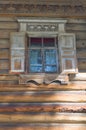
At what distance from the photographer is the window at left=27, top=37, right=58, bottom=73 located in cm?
803

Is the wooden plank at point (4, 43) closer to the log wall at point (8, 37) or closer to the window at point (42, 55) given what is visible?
the log wall at point (8, 37)

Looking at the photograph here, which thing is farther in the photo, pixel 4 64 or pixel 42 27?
pixel 42 27

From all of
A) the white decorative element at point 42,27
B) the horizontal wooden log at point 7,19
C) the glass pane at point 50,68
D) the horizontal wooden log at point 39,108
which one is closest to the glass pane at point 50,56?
the glass pane at point 50,68

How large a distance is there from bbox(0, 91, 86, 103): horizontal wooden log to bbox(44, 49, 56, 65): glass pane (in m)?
2.16

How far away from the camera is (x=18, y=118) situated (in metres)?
5.66

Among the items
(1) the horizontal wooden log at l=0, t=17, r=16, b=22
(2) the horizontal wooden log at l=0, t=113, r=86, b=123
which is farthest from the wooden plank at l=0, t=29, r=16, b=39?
(2) the horizontal wooden log at l=0, t=113, r=86, b=123

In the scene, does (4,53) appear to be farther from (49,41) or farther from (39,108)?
(39,108)

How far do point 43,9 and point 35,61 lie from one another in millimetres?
1453

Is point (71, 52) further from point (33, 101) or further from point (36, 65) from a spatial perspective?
point (33, 101)

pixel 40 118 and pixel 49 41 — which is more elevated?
pixel 49 41

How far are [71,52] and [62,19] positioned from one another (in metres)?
1.01

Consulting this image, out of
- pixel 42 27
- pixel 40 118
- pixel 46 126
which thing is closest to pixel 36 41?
pixel 42 27

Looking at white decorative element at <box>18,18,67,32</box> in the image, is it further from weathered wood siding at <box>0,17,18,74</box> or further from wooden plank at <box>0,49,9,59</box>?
wooden plank at <box>0,49,9,59</box>

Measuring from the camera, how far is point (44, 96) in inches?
237
